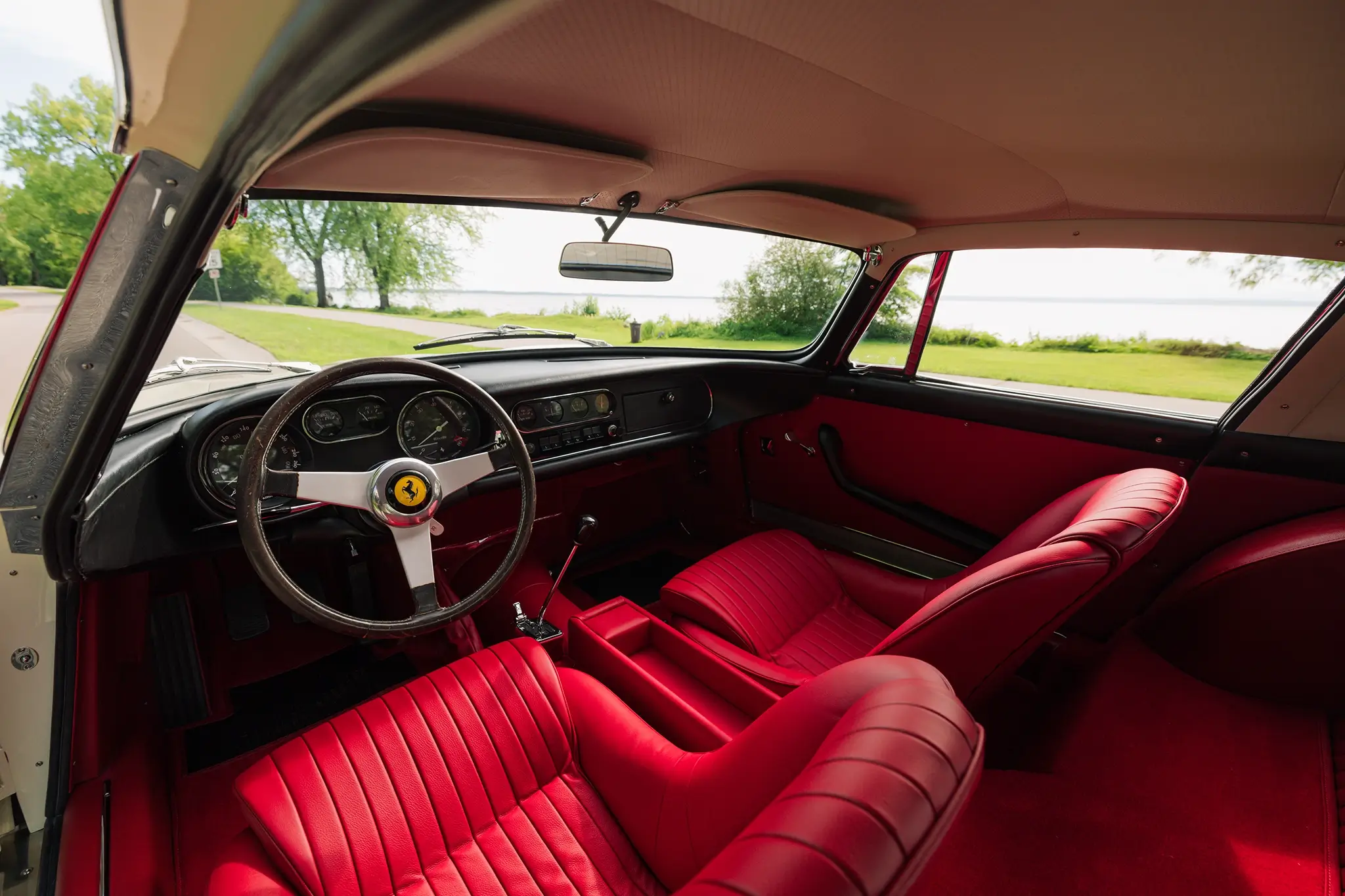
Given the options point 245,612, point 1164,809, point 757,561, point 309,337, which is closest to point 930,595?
point 757,561

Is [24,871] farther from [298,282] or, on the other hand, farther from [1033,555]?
[1033,555]

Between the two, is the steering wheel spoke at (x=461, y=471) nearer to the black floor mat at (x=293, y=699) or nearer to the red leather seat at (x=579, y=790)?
the red leather seat at (x=579, y=790)

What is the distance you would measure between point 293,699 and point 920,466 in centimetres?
253

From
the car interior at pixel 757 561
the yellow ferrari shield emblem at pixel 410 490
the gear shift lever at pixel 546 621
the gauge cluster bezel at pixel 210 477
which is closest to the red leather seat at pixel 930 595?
the car interior at pixel 757 561

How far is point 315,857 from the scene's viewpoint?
1.01 metres

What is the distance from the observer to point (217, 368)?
1721mm

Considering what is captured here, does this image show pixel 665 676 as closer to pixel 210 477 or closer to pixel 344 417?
pixel 344 417

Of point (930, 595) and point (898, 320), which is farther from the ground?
point (898, 320)

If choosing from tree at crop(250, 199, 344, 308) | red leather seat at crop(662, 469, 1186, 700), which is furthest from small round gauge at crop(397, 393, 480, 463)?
red leather seat at crop(662, 469, 1186, 700)

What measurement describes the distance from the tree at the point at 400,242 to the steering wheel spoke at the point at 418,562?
2.68 ft

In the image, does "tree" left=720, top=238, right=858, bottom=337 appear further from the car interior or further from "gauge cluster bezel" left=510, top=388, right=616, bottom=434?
"gauge cluster bezel" left=510, top=388, right=616, bottom=434

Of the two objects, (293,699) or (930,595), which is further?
(293,699)

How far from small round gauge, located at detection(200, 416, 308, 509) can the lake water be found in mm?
450

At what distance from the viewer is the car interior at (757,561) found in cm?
95
